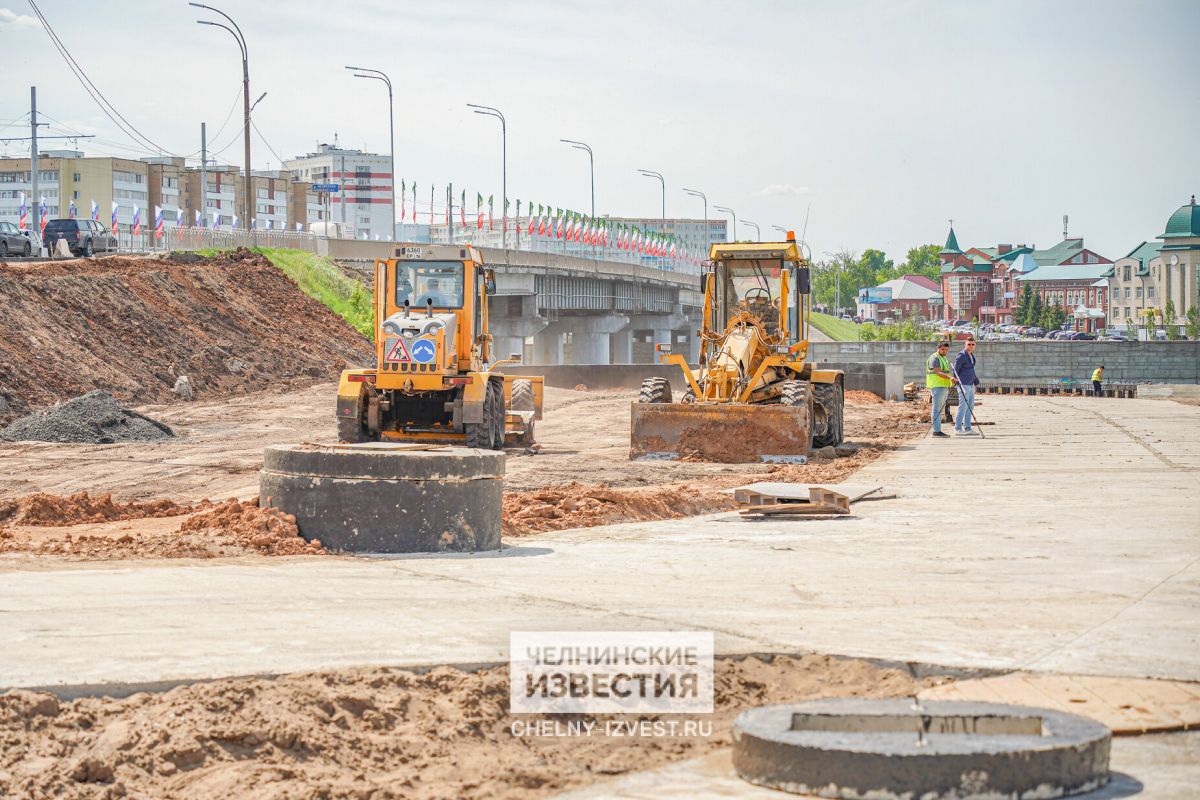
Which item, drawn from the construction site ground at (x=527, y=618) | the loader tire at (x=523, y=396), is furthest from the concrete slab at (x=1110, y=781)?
the loader tire at (x=523, y=396)

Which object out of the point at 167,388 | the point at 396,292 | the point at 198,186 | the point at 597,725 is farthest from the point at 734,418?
the point at 198,186

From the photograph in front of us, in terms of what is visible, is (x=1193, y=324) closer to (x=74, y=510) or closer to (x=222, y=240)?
(x=222, y=240)

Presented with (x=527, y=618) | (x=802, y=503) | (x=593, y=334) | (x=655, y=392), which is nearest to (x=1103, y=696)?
(x=527, y=618)

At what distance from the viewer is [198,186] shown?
614ft

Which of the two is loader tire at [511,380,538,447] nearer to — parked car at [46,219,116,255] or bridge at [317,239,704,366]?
bridge at [317,239,704,366]

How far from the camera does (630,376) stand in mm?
50688

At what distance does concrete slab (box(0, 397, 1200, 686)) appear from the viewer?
659 cm

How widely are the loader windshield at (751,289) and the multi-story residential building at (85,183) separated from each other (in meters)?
149

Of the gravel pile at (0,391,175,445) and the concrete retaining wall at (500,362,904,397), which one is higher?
the concrete retaining wall at (500,362,904,397)

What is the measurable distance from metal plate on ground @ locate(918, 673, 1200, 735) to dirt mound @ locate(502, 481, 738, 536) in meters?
6.03

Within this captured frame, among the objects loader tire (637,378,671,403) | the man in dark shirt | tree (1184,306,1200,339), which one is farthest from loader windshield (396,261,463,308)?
tree (1184,306,1200,339)

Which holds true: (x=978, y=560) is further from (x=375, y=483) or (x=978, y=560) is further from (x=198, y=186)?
(x=198, y=186)

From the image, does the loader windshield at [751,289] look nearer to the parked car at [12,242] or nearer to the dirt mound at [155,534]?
the dirt mound at [155,534]

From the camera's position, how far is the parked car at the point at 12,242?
48.5 meters
